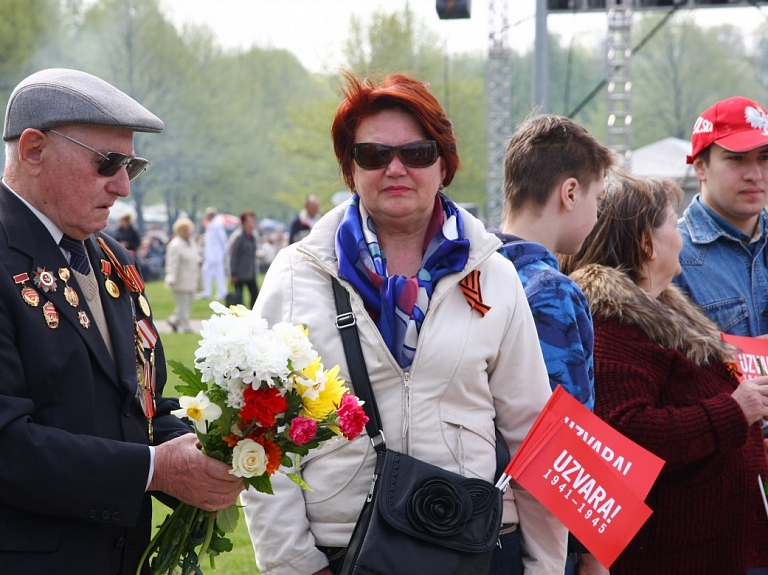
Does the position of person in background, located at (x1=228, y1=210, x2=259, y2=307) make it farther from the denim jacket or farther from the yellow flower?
the yellow flower

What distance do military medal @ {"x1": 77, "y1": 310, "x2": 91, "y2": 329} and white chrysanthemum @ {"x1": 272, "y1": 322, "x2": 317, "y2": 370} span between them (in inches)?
19.6

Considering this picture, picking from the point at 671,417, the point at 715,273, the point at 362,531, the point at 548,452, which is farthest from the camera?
the point at 715,273

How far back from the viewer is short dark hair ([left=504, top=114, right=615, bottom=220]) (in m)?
3.22

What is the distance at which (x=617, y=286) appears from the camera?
11.1 ft

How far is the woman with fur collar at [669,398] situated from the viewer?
3.22m

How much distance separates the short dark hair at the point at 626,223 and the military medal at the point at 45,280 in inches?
76.8

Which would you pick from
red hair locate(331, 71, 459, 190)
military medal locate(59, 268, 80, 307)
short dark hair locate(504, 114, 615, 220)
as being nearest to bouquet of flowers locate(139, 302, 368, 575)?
military medal locate(59, 268, 80, 307)

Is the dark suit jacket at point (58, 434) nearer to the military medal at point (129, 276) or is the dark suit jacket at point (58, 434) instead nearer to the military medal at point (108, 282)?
the military medal at point (108, 282)

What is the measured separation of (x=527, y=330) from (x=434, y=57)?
1473 inches

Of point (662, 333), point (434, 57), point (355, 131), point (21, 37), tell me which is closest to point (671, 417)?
point (662, 333)

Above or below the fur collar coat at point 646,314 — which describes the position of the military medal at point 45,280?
above

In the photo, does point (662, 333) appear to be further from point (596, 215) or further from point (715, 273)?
point (715, 273)

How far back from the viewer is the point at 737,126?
13.8 feet

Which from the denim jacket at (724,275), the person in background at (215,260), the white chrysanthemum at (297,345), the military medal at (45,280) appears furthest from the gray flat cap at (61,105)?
the person in background at (215,260)
